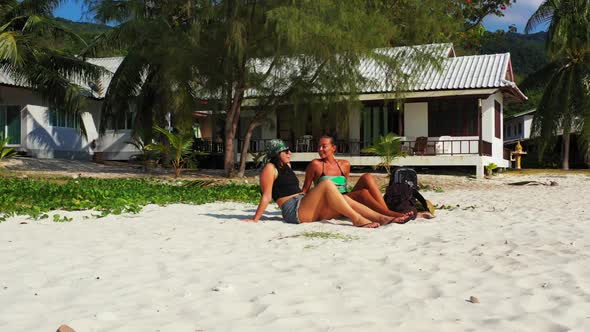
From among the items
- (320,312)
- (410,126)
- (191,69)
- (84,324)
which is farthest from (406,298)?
(410,126)

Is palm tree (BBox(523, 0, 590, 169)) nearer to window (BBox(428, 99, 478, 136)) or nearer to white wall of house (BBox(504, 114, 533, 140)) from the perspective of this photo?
window (BBox(428, 99, 478, 136))

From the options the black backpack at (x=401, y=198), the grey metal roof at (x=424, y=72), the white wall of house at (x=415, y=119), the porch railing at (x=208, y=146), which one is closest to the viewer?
the black backpack at (x=401, y=198)

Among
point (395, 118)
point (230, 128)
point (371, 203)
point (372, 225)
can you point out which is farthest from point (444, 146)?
point (372, 225)

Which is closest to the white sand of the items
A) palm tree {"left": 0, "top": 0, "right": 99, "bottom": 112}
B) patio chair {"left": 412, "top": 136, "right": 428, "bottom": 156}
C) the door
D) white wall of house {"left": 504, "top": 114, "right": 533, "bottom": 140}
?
patio chair {"left": 412, "top": 136, "right": 428, "bottom": 156}

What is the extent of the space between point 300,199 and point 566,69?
2270cm

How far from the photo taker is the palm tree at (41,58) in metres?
20.4

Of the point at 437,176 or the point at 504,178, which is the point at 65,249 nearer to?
the point at 437,176

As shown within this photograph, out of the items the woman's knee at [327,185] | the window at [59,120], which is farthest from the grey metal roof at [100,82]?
the woman's knee at [327,185]

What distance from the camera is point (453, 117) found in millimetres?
22391

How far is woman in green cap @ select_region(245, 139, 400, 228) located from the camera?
7.09 m

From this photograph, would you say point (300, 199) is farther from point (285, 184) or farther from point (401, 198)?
point (401, 198)

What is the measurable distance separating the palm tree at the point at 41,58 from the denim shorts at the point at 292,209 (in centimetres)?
1496

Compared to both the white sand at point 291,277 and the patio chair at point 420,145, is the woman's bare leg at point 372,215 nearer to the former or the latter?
the white sand at point 291,277

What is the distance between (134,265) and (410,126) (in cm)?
1923
